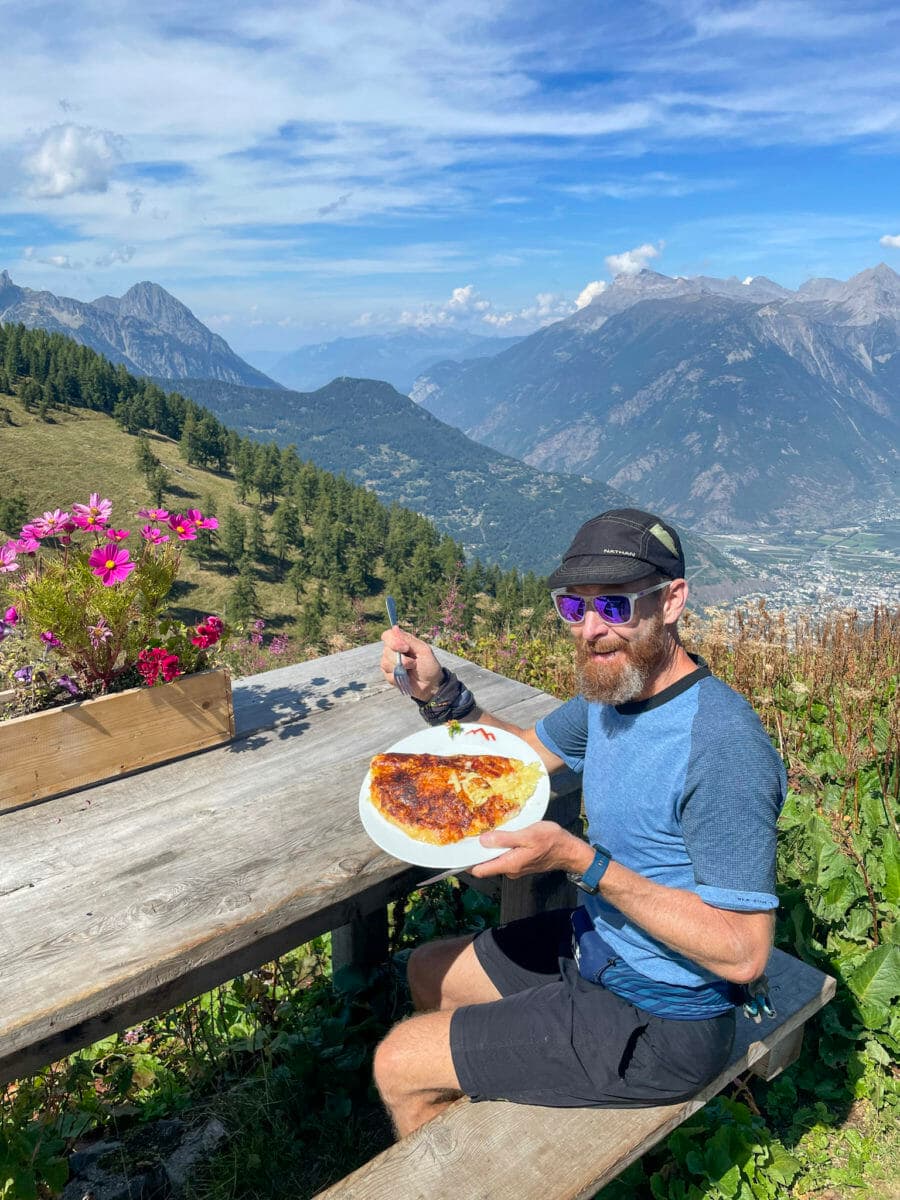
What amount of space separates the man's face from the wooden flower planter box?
60.8 inches

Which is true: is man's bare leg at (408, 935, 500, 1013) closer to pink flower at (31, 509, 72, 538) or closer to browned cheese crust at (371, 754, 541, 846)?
browned cheese crust at (371, 754, 541, 846)

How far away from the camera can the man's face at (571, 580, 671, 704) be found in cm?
244

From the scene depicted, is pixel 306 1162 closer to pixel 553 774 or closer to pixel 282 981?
pixel 282 981

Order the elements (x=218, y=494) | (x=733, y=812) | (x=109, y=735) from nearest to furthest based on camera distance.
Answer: (x=733, y=812)
(x=109, y=735)
(x=218, y=494)

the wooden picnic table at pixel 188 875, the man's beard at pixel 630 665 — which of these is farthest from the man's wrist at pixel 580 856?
the wooden picnic table at pixel 188 875

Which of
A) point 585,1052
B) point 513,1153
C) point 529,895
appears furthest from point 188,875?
point 529,895

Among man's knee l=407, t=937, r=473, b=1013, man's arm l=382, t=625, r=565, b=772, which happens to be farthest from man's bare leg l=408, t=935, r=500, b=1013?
man's arm l=382, t=625, r=565, b=772

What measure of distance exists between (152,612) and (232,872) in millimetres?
1120

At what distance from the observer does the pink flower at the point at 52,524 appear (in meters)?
2.84

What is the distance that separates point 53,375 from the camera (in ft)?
358

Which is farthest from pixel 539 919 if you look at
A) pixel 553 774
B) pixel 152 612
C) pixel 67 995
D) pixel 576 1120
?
pixel 152 612

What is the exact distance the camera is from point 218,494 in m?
99.7

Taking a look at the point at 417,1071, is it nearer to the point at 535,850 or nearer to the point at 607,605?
the point at 535,850

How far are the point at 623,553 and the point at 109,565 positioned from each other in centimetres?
186
